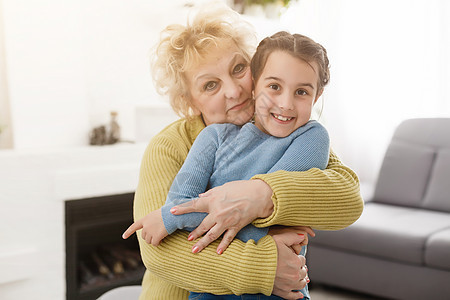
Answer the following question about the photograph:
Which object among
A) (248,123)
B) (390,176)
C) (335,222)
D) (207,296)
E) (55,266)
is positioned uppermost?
(248,123)

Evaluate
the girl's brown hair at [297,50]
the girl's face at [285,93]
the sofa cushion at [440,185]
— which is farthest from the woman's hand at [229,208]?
the sofa cushion at [440,185]

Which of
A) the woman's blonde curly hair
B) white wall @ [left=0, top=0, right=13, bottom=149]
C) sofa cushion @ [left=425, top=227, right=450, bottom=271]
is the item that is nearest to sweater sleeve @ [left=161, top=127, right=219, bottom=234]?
the woman's blonde curly hair

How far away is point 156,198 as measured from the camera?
3.28 feet

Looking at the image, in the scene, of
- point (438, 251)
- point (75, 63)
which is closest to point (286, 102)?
point (438, 251)

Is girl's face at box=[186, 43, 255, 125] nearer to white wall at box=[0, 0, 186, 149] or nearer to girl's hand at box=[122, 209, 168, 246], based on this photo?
girl's hand at box=[122, 209, 168, 246]

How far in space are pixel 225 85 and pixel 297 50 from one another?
0.70 ft

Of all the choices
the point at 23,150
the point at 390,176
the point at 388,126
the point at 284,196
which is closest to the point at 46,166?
the point at 23,150

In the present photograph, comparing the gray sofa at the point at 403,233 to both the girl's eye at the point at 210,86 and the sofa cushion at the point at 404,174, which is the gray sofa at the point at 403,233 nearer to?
the sofa cushion at the point at 404,174

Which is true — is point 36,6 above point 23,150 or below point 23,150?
above

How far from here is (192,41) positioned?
113 cm

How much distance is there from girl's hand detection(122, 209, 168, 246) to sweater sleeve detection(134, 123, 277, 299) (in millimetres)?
29

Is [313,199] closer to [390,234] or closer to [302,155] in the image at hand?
[302,155]

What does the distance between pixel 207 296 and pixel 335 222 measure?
1.00ft

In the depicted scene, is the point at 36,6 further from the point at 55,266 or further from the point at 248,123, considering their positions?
the point at 248,123
